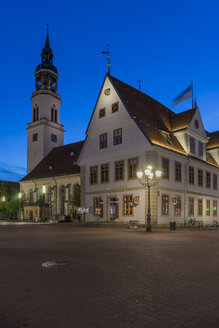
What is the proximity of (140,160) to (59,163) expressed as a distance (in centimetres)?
2661

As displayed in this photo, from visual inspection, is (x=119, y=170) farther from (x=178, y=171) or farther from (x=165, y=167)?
(x=178, y=171)

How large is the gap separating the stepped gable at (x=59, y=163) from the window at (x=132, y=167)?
1760cm

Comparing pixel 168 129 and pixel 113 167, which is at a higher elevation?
pixel 168 129

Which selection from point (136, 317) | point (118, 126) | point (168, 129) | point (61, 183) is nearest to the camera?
point (136, 317)

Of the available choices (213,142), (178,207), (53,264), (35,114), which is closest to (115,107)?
(178,207)

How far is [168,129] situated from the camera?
3669cm

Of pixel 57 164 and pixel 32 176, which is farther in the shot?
pixel 32 176

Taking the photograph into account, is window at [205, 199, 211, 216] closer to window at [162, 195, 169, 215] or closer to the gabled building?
the gabled building

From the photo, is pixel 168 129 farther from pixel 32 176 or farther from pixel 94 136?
pixel 32 176

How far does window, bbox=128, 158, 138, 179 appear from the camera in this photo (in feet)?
106

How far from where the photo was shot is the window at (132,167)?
32213 millimetres

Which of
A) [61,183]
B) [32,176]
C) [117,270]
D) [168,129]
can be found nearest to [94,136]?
[168,129]

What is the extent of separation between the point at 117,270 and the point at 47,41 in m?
69.5

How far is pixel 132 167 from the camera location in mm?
32656
